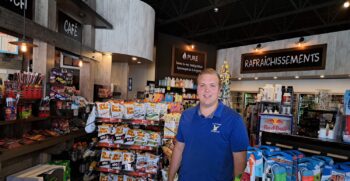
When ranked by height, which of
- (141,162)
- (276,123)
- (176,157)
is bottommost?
(141,162)

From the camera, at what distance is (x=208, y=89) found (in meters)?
1.90

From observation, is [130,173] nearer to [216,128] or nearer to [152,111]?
[152,111]

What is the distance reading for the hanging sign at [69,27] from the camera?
4.44 meters

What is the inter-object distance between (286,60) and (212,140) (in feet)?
23.3

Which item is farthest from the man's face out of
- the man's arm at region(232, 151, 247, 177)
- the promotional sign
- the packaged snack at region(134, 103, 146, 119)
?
the promotional sign

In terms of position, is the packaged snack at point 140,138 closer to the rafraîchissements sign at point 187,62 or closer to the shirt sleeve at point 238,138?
the shirt sleeve at point 238,138

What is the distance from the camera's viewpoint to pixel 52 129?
12.4 ft

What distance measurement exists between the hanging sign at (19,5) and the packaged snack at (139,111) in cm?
209

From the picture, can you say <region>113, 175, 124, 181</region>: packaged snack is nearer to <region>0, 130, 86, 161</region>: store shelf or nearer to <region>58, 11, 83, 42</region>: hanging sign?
<region>0, 130, 86, 161</region>: store shelf

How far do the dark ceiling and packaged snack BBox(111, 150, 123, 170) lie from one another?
601 centimetres

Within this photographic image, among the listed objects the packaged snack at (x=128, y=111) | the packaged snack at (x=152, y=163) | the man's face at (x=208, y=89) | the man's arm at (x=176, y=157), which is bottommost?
the packaged snack at (x=152, y=163)

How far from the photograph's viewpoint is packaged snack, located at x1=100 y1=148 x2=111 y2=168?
11.6ft

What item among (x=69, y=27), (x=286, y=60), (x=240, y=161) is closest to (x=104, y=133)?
(x=240, y=161)

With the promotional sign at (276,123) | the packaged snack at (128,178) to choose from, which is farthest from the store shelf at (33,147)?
the promotional sign at (276,123)
